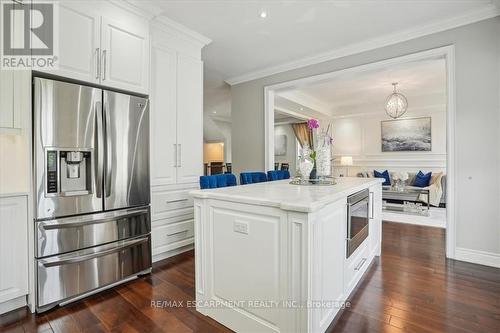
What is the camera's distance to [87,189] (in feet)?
6.94

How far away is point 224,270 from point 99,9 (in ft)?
7.93

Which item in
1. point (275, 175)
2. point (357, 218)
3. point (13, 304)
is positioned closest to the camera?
point (13, 304)

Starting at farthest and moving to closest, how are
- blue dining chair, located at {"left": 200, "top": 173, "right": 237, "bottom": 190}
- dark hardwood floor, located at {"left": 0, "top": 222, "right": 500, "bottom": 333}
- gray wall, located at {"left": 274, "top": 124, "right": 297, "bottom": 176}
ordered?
gray wall, located at {"left": 274, "top": 124, "right": 297, "bottom": 176}
blue dining chair, located at {"left": 200, "top": 173, "right": 237, "bottom": 190}
dark hardwood floor, located at {"left": 0, "top": 222, "right": 500, "bottom": 333}

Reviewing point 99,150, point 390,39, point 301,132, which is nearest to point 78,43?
point 99,150

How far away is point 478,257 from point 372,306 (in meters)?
1.78

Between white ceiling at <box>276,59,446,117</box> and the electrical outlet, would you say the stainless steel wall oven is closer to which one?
the electrical outlet

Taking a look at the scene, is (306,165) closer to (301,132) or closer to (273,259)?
(273,259)

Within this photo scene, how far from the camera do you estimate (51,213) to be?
192 centimetres

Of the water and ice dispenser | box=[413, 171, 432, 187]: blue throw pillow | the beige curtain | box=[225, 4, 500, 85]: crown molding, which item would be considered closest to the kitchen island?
the water and ice dispenser

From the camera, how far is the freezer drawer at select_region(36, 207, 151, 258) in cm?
190

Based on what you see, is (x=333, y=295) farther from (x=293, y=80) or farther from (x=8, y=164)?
(x=293, y=80)

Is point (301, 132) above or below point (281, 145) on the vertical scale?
above

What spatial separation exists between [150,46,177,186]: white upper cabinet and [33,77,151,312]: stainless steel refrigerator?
0.31m

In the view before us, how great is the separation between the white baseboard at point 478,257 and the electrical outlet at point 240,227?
9.16 ft
